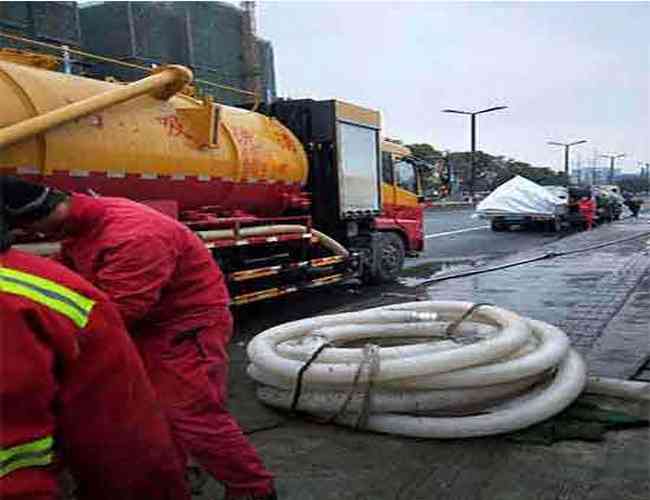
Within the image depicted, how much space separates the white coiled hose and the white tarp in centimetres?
2130

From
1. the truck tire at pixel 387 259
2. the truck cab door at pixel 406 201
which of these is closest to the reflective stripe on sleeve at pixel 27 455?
the truck tire at pixel 387 259

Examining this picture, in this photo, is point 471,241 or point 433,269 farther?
point 471,241

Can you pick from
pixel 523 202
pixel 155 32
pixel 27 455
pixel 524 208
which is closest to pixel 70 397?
pixel 27 455

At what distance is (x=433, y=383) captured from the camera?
4.18 meters

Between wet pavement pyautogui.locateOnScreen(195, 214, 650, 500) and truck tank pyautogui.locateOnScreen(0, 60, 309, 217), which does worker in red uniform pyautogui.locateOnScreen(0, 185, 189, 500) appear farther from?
truck tank pyautogui.locateOnScreen(0, 60, 309, 217)

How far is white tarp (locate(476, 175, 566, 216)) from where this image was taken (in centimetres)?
2530

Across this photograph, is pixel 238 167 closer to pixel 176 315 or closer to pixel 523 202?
pixel 176 315

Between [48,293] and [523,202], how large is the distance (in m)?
25.2

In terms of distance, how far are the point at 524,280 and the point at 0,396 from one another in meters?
11.0

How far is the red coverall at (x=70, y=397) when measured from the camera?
1422 millimetres

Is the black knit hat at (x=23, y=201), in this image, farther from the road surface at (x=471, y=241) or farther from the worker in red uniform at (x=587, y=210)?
the worker in red uniform at (x=587, y=210)

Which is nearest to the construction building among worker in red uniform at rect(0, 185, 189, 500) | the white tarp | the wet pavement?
the wet pavement

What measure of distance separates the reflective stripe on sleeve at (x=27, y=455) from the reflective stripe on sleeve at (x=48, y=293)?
0.25 m

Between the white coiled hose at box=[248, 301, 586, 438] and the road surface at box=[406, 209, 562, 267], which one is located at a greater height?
the white coiled hose at box=[248, 301, 586, 438]
